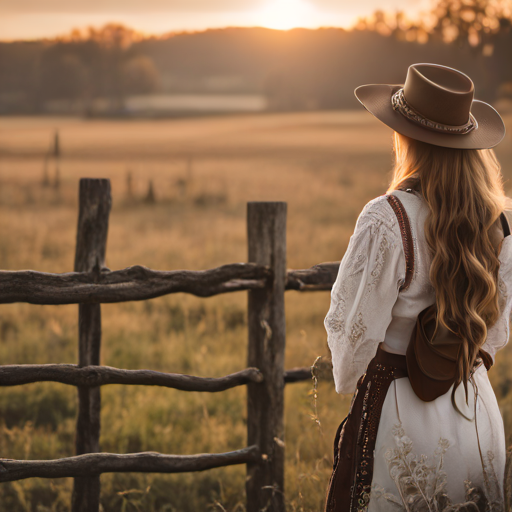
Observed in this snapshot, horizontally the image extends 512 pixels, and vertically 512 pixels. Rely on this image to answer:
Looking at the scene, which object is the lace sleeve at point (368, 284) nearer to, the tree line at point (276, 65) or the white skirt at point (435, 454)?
the white skirt at point (435, 454)

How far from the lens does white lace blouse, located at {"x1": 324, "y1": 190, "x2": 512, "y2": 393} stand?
5.67 feet

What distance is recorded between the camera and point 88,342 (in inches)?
108

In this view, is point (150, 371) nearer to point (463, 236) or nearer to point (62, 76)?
point (463, 236)

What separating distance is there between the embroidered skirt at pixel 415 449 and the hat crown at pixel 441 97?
2.68 feet

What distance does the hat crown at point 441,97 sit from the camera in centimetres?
180

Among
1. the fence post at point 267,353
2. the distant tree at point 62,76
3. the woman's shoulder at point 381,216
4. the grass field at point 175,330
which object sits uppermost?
the distant tree at point 62,76

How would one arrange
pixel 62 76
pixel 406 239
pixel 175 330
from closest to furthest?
pixel 406 239 → pixel 175 330 → pixel 62 76

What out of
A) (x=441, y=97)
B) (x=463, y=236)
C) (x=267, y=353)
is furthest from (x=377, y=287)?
(x=267, y=353)

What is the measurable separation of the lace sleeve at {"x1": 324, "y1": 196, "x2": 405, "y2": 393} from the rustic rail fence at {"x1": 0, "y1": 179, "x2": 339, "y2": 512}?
1.09 m

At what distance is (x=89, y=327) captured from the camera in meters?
2.74

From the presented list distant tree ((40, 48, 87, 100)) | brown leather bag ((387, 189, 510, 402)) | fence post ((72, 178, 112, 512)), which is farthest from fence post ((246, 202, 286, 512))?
distant tree ((40, 48, 87, 100))

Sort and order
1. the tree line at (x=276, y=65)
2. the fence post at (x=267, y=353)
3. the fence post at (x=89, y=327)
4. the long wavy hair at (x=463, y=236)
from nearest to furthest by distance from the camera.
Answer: the long wavy hair at (x=463, y=236), the fence post at (x=89, y=327), the fence post at (x=267, y=353), the tree line at (x=276, y=65)

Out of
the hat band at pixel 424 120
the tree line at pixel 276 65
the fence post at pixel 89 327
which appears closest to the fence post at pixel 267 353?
the fence post at pixel 89 327

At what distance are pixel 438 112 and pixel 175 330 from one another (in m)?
4.99
